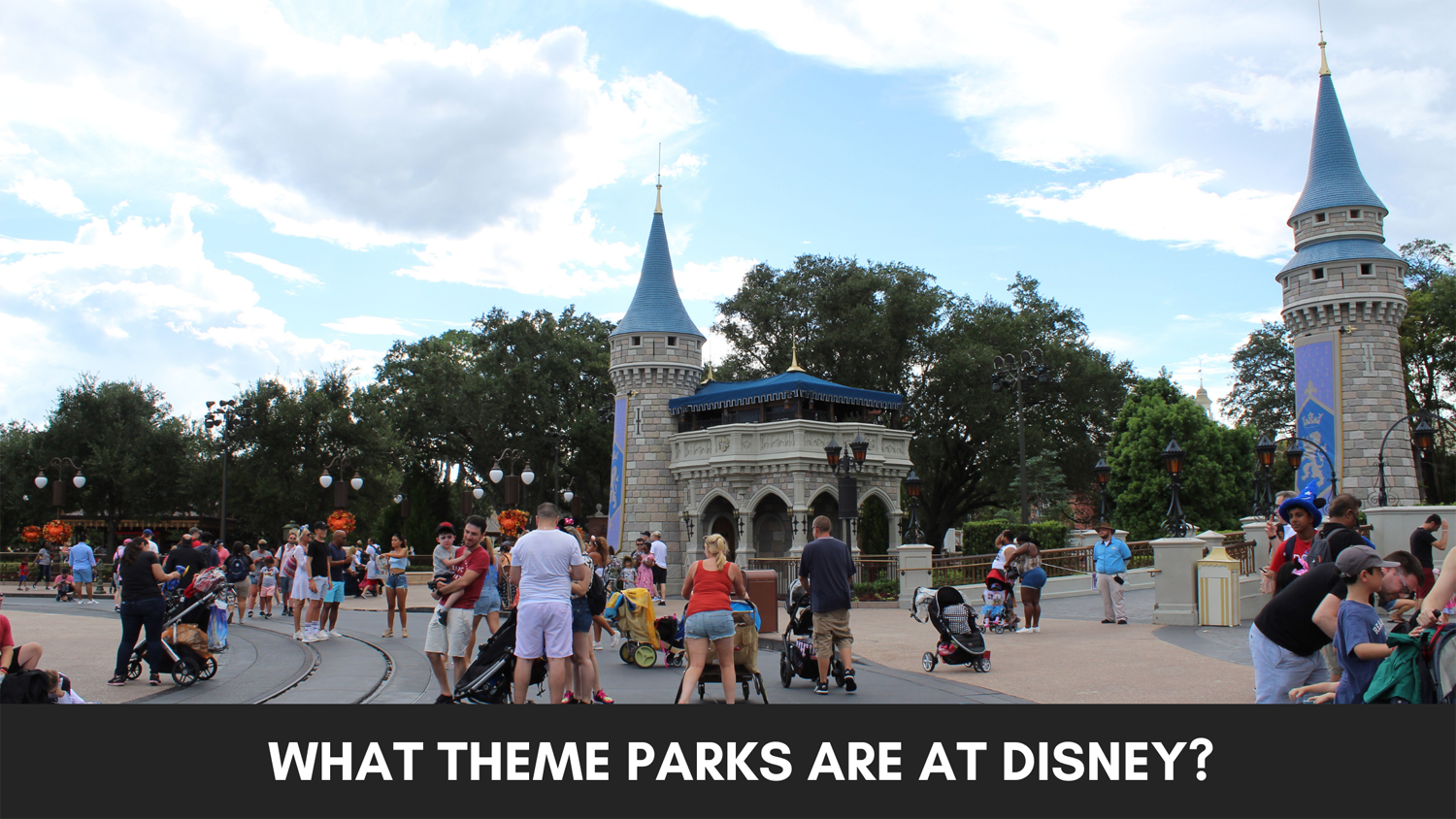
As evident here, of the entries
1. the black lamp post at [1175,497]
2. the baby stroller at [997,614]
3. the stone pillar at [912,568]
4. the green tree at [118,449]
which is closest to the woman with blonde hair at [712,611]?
the baby stroller at [997,614]

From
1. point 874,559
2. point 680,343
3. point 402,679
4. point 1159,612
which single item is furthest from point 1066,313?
point 402,679

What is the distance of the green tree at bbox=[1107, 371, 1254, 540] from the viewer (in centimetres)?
4259

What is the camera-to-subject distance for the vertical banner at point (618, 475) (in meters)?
38.2

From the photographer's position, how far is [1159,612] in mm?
16516

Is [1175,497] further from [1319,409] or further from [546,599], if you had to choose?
[1319,409]

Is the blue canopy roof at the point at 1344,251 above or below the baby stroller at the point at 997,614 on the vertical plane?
above

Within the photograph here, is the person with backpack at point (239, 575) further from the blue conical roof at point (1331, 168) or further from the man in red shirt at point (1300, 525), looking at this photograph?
the blue conical roof at point (1331, 168)

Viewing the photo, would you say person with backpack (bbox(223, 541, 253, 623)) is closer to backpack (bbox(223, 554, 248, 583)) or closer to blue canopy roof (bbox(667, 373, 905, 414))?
backpack (bbox(223, 554, 248, 583))

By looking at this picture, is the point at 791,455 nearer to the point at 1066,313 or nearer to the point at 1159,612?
the point at 1159,612

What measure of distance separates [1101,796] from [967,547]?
27.9m

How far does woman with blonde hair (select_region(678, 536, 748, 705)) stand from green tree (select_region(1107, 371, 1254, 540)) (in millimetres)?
38330

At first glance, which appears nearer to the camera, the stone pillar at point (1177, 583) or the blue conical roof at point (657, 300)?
the stone pillar at point (1177, 583)

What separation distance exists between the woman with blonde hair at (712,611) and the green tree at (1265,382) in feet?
170

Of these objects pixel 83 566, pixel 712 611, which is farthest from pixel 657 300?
pixel 712 611
